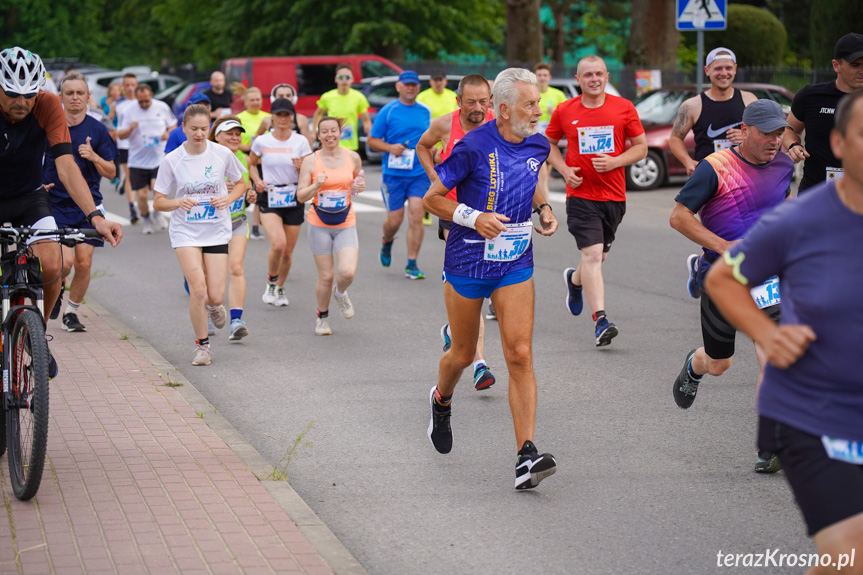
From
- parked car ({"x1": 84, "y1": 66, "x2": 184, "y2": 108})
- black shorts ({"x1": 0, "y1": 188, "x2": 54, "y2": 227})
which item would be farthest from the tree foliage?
black shorts ({"x1": 0, "y1": 188, "x2": 54, "y2": 227})

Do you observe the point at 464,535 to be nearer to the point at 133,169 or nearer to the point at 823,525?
the point at 823,525

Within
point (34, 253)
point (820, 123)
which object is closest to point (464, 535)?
point (34, 253)

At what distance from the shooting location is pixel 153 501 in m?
5.41

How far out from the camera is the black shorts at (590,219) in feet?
30.1

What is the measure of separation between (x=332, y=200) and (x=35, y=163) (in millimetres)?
3718

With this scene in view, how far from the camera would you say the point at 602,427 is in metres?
6.84

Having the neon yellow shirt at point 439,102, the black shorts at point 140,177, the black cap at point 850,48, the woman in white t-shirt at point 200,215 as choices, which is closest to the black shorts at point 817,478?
the black cap at point 850,48

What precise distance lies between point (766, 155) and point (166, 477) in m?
3.27

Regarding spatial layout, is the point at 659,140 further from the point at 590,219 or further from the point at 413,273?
the point at 590,219

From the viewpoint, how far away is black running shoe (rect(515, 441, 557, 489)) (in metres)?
5.53

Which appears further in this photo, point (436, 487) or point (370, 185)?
point (370, 185)

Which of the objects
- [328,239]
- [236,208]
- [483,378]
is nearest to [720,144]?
[328,239]

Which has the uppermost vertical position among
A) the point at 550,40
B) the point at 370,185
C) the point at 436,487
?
the point at 436,487

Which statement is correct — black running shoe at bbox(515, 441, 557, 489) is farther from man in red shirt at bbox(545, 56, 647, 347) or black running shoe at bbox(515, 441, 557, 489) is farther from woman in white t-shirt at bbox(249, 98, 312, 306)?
woman in white t-shirt at bbox(249, 98, 312, 306)
